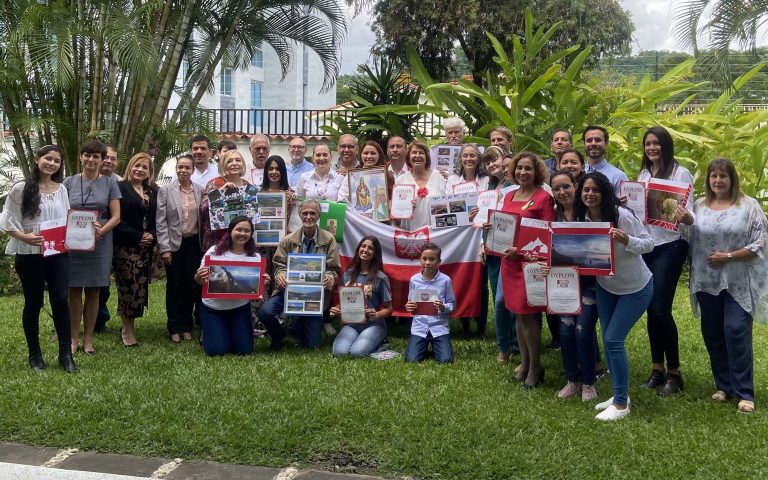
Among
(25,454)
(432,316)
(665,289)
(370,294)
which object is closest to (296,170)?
(370,294)

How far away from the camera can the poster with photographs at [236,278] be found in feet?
25.7

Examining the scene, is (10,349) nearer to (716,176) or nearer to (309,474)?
(309,474)

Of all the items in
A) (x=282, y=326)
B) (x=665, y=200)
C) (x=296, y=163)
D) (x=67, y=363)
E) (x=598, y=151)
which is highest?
(x=598, y=151)

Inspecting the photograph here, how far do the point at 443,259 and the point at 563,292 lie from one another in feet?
8.60

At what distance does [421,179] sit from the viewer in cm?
873

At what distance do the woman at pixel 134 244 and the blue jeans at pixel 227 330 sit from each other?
0.87m

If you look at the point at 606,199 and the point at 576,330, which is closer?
the point at 606,199

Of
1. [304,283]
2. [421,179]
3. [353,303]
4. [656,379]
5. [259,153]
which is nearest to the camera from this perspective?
[656,379]

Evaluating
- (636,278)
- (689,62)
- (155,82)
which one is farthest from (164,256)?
(689,62)

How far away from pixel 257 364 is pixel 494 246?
2.32 metres

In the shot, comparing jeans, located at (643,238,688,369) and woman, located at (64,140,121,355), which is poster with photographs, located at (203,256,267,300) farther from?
jeans, located at (643,238,688,369)

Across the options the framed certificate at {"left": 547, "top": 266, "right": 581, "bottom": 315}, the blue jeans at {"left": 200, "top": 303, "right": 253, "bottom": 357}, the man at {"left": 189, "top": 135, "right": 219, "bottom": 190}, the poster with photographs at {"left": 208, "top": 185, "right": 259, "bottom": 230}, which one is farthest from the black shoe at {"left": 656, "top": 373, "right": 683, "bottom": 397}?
the man at {"left": 189, "top": 135, "right": 219, "bottom": 190}

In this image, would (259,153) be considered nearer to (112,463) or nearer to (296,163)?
(296,163)

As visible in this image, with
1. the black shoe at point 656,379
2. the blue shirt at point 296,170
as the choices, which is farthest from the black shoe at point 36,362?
the black shoe at point 656,379
